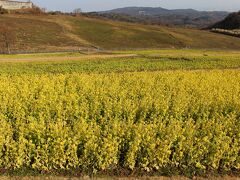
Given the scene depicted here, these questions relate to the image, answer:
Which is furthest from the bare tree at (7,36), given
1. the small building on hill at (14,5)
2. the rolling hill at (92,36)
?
the small building on hill at (14,5)

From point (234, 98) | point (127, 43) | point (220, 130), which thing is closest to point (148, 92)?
point (234, 98)

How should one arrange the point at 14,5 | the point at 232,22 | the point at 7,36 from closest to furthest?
the point at 7,36, the point at 14,5, the point at 232,22

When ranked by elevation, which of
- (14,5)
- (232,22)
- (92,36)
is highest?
(14,5)

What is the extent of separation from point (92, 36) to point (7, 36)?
18.7 meters

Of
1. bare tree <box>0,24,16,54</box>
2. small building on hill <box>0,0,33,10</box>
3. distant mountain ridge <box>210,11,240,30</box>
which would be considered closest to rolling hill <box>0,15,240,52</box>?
bare tree <box>0,24,16,54</box>

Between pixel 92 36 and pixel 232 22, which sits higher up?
pixel 92 36

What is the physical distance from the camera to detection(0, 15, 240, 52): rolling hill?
77.1 meters

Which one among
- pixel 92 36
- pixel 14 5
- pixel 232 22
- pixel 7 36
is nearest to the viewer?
pixel 7 36

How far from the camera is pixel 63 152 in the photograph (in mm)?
10641

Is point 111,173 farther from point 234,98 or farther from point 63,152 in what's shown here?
point 234,98

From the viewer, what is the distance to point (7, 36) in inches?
2936

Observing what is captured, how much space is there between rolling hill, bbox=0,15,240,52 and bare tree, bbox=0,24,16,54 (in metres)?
0.93

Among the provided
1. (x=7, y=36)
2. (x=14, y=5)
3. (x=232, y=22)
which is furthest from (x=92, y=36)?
(x=232, y=22)

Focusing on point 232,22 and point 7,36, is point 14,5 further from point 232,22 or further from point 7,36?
point 232,22
